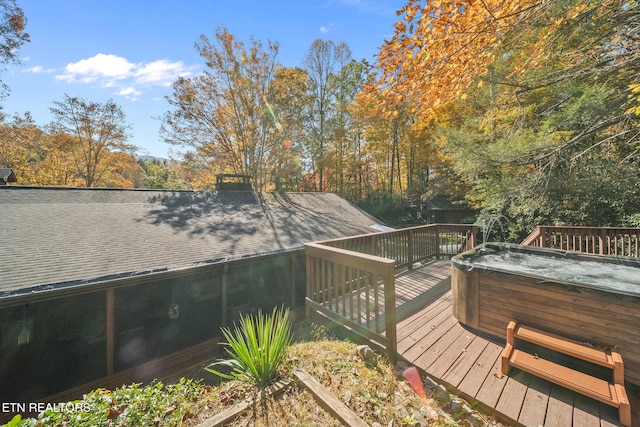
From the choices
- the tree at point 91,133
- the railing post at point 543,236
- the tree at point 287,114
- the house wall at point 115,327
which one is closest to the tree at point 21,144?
the tree at point 91,133

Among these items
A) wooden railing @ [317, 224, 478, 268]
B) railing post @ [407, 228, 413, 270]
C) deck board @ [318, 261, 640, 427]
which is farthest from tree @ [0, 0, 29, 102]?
deck board @ [318, 261, 640, 427]

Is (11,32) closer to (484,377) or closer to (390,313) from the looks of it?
(390,313)

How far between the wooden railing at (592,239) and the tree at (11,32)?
65.4ft

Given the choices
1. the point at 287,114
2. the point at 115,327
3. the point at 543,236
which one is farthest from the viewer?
the point at 287,114

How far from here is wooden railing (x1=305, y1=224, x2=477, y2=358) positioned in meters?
2.85

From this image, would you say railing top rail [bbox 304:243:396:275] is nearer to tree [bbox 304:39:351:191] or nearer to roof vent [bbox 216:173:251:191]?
roof vent [bbox 216:173:251:191]

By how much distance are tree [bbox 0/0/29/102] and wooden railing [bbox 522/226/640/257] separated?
785 inches

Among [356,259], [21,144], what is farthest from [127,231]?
[21,144]

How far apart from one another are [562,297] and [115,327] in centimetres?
588

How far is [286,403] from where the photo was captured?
2.14 meters

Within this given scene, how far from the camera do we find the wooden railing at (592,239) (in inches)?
213

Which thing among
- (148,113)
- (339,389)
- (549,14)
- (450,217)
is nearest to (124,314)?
(339,389)

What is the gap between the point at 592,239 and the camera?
229 inches

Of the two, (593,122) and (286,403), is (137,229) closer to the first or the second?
(286,403)
